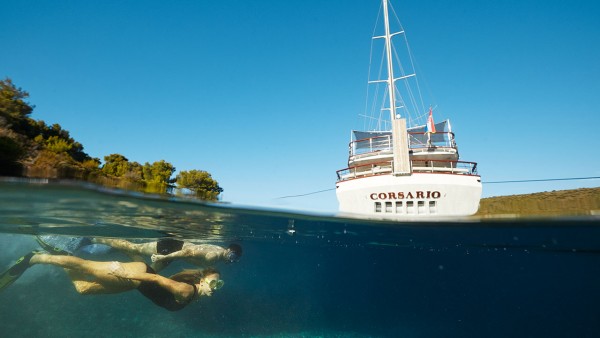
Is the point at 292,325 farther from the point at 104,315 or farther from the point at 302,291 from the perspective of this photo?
the point at 104,315

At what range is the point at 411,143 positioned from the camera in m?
20.1

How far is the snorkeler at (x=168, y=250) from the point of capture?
46.2 feet

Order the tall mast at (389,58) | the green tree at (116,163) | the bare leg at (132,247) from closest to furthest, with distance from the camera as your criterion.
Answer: the bare leg at (132,247) → the tall mast at (389,58) → the green tree at (116,163)

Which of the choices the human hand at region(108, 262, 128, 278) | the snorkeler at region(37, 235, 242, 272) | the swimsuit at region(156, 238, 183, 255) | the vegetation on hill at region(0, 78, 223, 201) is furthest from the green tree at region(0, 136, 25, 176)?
the swimsuit at region(156, 238, 183, 255)

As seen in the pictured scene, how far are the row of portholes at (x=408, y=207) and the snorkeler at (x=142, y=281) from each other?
9.50 m

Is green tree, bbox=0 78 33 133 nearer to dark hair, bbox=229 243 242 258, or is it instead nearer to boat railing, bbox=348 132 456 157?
dark hair, bbox=229 243 242 258

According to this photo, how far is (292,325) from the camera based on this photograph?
48.5 ft

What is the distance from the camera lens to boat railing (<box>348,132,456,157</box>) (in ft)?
61.9

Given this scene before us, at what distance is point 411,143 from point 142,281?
58.1 ft

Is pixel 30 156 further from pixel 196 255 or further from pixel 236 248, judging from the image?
pixel 236 248

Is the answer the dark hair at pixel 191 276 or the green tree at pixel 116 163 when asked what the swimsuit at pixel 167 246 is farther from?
the green tree at pixel 116 163

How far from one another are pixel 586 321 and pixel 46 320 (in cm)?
3227

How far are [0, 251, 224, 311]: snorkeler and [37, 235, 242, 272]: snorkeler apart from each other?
2.06 m

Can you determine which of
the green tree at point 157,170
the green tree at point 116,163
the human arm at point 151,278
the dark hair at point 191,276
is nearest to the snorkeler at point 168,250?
the dark hair at point 191,276
